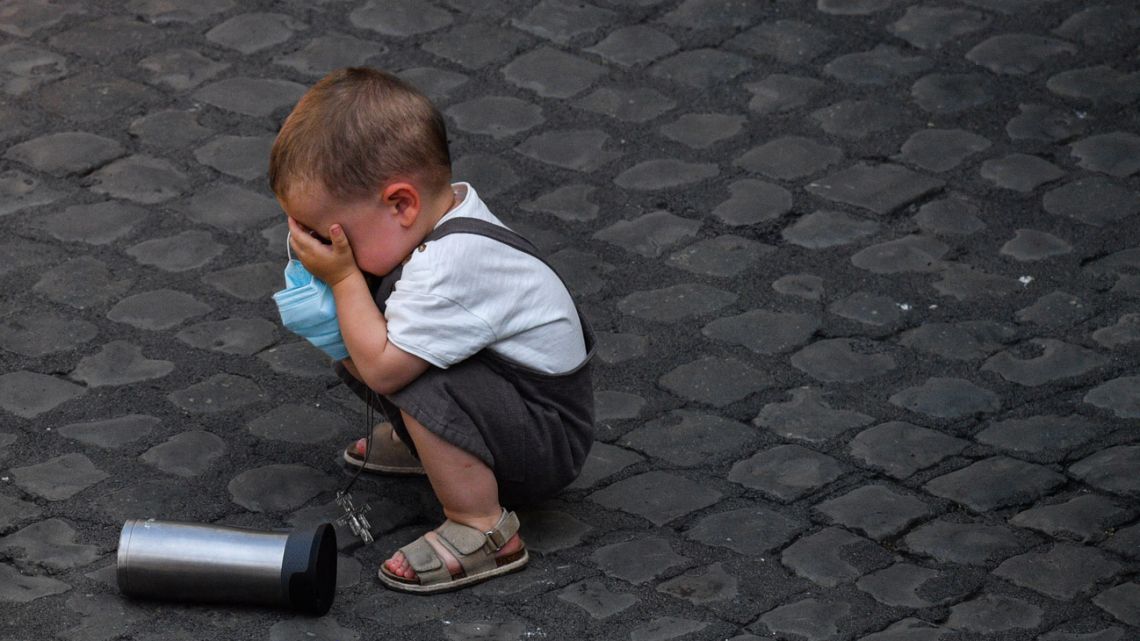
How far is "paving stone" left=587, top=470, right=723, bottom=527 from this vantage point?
11.3 feet

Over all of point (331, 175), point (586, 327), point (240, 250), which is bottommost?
point (240, 250)

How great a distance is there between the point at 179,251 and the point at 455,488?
5.00 ft

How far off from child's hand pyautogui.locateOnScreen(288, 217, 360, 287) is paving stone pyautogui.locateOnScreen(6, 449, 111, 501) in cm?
73

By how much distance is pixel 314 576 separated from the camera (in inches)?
117

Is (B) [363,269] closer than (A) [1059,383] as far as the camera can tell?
Yes

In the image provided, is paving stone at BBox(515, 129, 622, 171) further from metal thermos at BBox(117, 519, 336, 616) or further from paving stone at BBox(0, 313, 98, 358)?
metal thermos at BBox(117, 519, 336, 616)

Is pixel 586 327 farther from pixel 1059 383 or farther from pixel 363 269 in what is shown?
pixel 1059 383

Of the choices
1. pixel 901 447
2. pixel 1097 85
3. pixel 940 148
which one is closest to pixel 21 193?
pixel 901 447

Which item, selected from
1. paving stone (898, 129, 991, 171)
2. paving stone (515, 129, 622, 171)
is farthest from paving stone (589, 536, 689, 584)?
paving stone (898, 129, 991, 171)

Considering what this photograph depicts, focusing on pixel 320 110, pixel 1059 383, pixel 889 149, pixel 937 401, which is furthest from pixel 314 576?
pixel 889 149

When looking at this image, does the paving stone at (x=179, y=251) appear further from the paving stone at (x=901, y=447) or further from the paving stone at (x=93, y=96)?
the paving stone at (x=901, y=447)

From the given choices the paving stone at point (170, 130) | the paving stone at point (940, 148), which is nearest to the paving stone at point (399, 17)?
the paving stone at point (170, 130)

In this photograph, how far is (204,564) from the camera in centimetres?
298

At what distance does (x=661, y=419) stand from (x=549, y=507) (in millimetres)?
428
